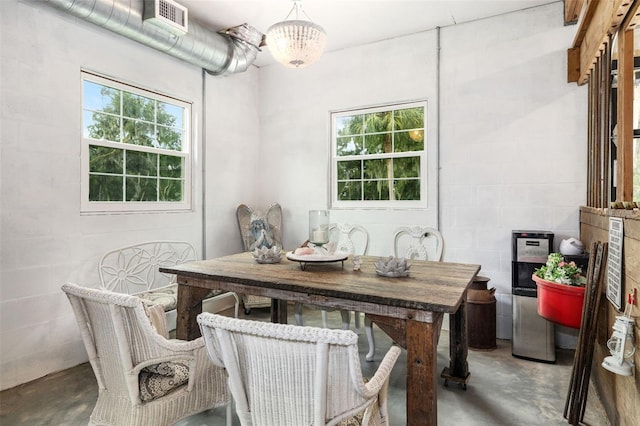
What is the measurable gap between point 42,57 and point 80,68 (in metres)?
0.28

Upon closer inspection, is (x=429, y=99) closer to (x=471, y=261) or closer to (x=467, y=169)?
(x=467, y=169)

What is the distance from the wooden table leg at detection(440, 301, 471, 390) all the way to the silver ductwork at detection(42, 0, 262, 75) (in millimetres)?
3234

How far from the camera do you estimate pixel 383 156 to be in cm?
435

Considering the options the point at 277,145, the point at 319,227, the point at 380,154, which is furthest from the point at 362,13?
the point at 319,227

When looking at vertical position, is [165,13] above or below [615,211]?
above

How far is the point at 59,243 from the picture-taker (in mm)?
2971

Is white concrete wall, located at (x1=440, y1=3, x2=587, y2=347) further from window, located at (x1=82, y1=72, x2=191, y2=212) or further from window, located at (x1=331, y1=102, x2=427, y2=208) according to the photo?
window, located at (x1=82, y1=72, x2=191, y2=212)

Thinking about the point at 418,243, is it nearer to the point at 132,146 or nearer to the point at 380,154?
the point at 380,154

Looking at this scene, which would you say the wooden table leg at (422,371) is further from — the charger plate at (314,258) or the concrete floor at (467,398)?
the charger plate at (314,258)

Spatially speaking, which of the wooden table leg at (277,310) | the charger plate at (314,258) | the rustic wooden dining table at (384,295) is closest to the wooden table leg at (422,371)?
the rustic wooden dining table at (384,295)

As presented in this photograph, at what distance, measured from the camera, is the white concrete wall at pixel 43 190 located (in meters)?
2.67

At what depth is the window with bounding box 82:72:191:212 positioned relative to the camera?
3.26 metres

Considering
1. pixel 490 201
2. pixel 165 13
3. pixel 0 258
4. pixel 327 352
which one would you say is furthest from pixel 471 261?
pixel 0 258

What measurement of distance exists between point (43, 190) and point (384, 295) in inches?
105
